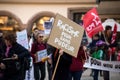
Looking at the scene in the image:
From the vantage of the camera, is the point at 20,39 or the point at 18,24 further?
the point at 18,24

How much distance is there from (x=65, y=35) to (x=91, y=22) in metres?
3.07

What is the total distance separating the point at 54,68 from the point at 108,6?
50.1 ft

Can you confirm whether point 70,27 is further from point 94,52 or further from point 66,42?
point 94,52

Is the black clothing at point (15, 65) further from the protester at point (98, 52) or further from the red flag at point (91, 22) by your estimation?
the protester at point (98, 52)

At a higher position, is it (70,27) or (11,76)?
(70,27)

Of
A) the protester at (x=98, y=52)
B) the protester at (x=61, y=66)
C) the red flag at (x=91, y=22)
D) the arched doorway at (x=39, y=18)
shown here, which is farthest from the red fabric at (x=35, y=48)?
the arched doorway at (x=39, y=18)

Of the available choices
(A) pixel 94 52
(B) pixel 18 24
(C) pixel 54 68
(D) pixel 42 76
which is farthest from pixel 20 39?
(B) pixel 18 24

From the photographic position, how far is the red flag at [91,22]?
35.8ft

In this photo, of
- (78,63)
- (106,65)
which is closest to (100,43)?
(106,65)

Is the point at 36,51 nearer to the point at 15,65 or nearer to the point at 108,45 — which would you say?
the point at 108,45

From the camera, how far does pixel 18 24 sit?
27.8 m

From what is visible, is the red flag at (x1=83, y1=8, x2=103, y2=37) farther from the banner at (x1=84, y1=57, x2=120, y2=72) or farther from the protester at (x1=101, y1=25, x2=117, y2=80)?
the banner at (x1=84, y1=57, x2=120, y2=72)

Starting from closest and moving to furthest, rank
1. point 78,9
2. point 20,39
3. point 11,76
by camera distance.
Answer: point 11,76 → point 20,39 → point 78,9

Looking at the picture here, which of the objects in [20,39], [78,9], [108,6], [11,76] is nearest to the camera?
[11,76]
